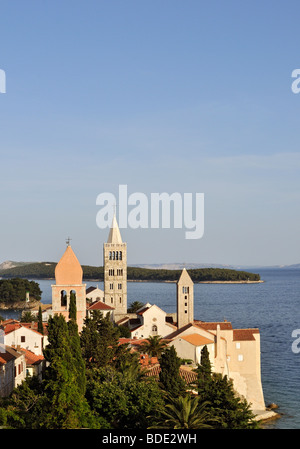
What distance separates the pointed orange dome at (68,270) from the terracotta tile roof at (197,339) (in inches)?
338

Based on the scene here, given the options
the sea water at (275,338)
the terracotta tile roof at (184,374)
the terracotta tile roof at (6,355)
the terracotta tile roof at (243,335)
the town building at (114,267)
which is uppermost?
the town building at (114,267)

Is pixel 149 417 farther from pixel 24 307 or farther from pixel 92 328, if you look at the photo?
pixel 24 307

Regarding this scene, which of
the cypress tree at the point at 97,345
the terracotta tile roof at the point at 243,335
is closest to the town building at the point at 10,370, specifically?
the cypress tree at the point at 97,345

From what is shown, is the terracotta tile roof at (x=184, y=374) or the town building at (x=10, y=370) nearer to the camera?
the town building at (x=10, y=370)

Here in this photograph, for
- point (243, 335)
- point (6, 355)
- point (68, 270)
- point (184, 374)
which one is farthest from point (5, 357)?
point (243, 335)

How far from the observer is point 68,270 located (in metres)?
41.9

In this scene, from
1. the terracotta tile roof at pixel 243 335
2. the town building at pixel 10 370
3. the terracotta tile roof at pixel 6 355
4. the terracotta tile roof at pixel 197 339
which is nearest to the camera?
the town building at pixel 10 370

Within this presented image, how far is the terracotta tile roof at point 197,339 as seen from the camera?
39619 millimetres

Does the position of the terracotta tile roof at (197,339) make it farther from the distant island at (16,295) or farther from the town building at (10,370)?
the distant island at (16,295)

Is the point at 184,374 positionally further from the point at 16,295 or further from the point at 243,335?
the point at 16,295

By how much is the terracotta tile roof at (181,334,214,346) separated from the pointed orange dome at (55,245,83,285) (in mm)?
8585

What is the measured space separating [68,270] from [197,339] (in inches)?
410
